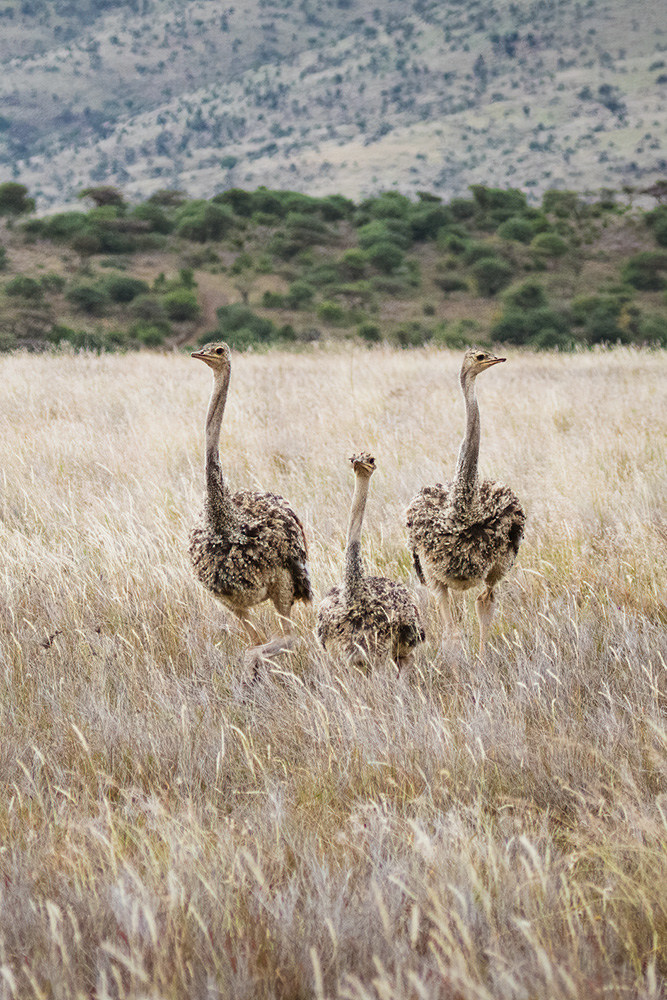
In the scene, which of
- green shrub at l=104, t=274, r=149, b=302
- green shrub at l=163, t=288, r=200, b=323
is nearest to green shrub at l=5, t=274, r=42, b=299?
green shrub at l=104, t=274, r=149, b=302

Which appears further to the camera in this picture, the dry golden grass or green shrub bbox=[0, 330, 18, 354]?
green shrub bbox=[0, 330, 18, 354]

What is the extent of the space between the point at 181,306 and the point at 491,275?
47.1 feet

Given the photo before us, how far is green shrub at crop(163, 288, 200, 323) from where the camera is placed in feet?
115

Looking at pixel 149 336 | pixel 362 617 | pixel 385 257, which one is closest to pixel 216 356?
pixel 362 617

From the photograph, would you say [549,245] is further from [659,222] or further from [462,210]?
[462,210]

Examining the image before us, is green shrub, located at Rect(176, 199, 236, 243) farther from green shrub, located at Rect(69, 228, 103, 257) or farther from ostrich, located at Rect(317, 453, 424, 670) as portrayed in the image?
ostrich, located at Rect(317, 453, 424, 670)

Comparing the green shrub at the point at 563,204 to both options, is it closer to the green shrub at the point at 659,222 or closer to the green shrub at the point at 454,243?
the green shrub at the point at 659,222

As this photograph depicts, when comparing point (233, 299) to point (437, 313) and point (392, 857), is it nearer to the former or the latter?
point (437, 313)

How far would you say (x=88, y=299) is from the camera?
114 feet

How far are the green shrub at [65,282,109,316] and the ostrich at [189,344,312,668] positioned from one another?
32.6m

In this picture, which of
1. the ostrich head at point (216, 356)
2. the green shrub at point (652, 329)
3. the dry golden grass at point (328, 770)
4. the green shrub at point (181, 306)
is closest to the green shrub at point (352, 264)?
the green shrub at point (181, 306)

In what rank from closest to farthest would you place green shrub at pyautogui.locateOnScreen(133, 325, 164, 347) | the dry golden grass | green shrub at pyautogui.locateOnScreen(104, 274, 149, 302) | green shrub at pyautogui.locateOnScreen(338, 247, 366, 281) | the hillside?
the dry golden grass → green shrub at pyautogui.locateOnScreen(133, 325, 164, 347) → the hillside → green shrub at pyautogui.locateOnScreen(104, 274, 149, 302) → green shrub at pyautogui.locateOnScreen(338, 247, 366, 281)

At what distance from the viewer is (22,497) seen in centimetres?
634

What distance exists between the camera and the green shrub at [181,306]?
35.0 metres
